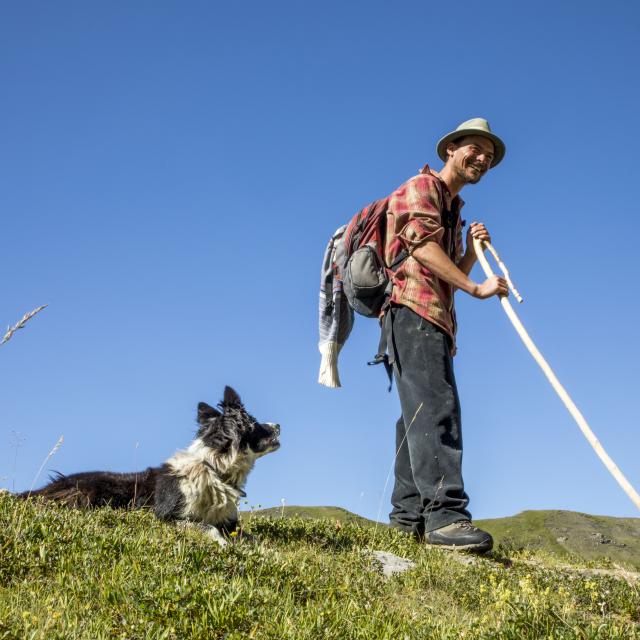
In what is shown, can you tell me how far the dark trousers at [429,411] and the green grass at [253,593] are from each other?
0.55 metres

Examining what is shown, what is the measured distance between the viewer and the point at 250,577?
4.94 m

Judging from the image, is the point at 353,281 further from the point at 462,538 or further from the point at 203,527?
the point at 203,527

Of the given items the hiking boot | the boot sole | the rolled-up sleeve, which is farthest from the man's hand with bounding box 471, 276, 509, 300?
the boot sole

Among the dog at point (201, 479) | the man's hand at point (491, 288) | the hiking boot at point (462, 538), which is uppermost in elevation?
the man's hand at point (491, 288)

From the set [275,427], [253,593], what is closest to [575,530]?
[275,427]

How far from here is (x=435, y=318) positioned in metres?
7.57

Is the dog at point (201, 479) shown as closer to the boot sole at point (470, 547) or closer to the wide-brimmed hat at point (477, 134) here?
the boot sole at point (470, 547)

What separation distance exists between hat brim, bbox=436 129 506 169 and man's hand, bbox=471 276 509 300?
70.7 inches

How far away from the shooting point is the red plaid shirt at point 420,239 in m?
7.52

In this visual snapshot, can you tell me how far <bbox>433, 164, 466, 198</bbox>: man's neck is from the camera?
812cm

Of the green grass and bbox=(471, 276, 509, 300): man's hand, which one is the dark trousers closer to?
the green grass

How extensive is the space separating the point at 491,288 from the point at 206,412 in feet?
13.2

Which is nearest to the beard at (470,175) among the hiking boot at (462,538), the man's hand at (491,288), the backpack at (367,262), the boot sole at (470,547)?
the backpack at (367,262)

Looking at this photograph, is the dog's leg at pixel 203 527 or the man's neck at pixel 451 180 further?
the man's neck at pixel 451 180
